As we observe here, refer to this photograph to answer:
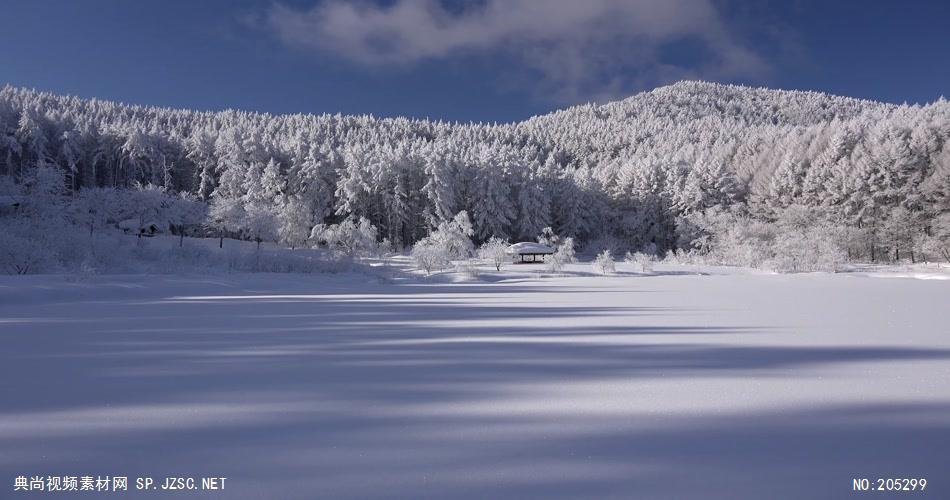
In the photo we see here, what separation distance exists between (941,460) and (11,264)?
79.7 feet

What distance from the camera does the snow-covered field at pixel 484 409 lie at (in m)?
2.39

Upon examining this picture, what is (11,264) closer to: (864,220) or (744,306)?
(744,306)

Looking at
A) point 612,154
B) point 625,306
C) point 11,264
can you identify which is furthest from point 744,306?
point 612,154

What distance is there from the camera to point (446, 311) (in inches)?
381

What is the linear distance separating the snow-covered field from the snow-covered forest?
29715mm

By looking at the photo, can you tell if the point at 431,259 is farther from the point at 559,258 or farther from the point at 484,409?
the point at 484,409

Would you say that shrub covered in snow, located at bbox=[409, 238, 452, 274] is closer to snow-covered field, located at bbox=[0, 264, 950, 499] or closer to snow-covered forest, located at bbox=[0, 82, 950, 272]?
snow-covered forest, located at bbox=[0, 82, 950, 272]

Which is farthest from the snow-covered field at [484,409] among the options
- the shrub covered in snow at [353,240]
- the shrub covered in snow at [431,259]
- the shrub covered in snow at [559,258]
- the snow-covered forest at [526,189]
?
the snow-covered forest at [526,189]

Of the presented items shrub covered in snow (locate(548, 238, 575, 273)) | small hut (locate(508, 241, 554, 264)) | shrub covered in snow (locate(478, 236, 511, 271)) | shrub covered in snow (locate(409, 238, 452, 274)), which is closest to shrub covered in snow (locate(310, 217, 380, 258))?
shrub covered in snow (locate(409, 238, 452, 274))

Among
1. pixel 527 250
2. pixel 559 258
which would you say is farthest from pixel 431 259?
pixel 527 250

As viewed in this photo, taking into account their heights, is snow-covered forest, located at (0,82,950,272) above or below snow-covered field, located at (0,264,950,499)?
above

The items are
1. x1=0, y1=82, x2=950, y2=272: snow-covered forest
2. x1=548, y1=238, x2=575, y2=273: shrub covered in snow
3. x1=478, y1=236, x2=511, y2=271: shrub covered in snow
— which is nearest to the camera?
x1=548, y1=238, x2=575, y2=273: shrub covered in snow

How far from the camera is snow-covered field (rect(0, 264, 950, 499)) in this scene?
2389 mm

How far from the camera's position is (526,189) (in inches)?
2032
